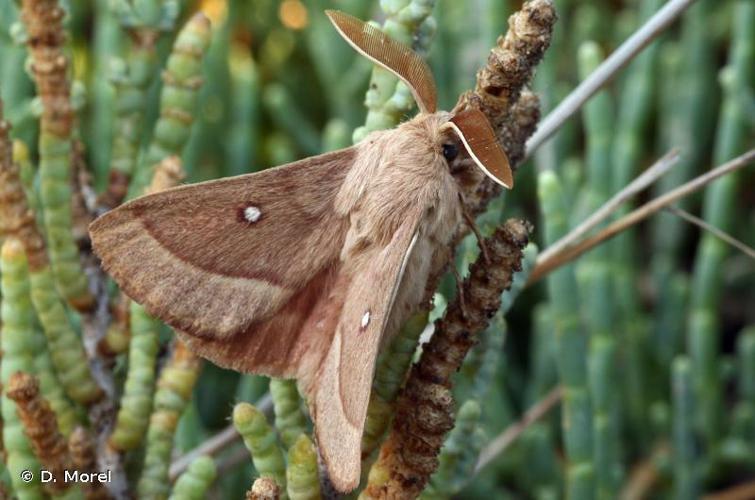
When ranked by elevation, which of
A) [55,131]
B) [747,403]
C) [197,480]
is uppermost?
[55,131]

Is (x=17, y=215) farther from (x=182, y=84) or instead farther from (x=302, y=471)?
(x=302, y=471)

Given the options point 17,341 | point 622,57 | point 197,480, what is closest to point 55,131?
point 17,341

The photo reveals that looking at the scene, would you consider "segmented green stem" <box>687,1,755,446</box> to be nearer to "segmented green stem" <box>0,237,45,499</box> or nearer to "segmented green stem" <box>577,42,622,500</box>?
"segmented green stem" <box>577,42,622,500</box>

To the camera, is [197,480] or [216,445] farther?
[216,445]

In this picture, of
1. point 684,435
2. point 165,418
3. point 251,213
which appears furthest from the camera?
point 684,435

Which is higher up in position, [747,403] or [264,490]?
[264,490]

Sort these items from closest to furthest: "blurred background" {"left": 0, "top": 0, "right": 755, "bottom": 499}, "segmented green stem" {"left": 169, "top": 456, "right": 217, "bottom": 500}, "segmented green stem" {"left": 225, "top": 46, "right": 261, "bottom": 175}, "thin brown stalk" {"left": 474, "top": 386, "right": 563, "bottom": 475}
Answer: "segmented green stem" {"left": 169, "top": 456, "right": 217, "bottom": 500} → "blurred background" {"left": 0, "top": 0, "right": 755, "bottom": 499} → "thin brown stalk" {"left": 474, "top": 386, "right": 563, "bottom": 475} → "segmented green stem" {"left": 225, "top": 46, "right": 261, "bottom": 175}

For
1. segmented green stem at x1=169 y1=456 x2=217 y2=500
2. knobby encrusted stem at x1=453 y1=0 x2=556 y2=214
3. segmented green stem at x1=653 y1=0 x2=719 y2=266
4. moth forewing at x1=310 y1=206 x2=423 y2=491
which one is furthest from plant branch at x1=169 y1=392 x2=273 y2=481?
segmented green stem at x1=653 y1=0 x2=719 y2=266
